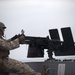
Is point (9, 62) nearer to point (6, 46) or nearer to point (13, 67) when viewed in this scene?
point (13, 67)

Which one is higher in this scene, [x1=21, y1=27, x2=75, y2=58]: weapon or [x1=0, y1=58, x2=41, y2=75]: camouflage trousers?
[x1=21, y1=27, x2=75, y2=58]: weapon

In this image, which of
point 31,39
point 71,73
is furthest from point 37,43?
point 71,73

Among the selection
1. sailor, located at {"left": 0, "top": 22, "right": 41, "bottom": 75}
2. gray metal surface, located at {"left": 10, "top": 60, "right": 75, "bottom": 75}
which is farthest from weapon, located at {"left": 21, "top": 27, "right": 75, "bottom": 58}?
sailor, located at {"left": 0, "top": 22, "right": 41, "bottom": 75}

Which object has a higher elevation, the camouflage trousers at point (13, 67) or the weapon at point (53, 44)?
the weapon at point (53, 44)

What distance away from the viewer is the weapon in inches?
198

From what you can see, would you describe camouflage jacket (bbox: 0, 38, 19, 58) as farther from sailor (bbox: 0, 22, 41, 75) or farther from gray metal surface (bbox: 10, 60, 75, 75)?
gray metal surface (bbox: 10, 60, 75, 75)

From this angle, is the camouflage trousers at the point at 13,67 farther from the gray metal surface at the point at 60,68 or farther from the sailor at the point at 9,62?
the gray metal surface at the point at 60,68

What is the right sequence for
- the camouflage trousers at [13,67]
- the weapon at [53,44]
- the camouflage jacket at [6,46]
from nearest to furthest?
the camouflage jacket at [6,46]
the camouflage trousers at [13,67]
the weapon at [53,44]

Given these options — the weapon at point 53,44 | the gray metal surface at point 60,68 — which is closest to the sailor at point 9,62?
the gray metal surface at point 60,68

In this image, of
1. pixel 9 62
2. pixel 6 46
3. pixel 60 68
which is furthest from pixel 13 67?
pixel 60 68

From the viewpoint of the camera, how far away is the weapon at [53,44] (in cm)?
502

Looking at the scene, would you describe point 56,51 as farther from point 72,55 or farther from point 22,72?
point 22,72

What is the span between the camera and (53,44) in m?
5.09

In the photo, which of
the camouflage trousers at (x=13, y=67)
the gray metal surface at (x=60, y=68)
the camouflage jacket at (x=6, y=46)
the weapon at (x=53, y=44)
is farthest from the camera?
the weapon at (x=53, y=44)
